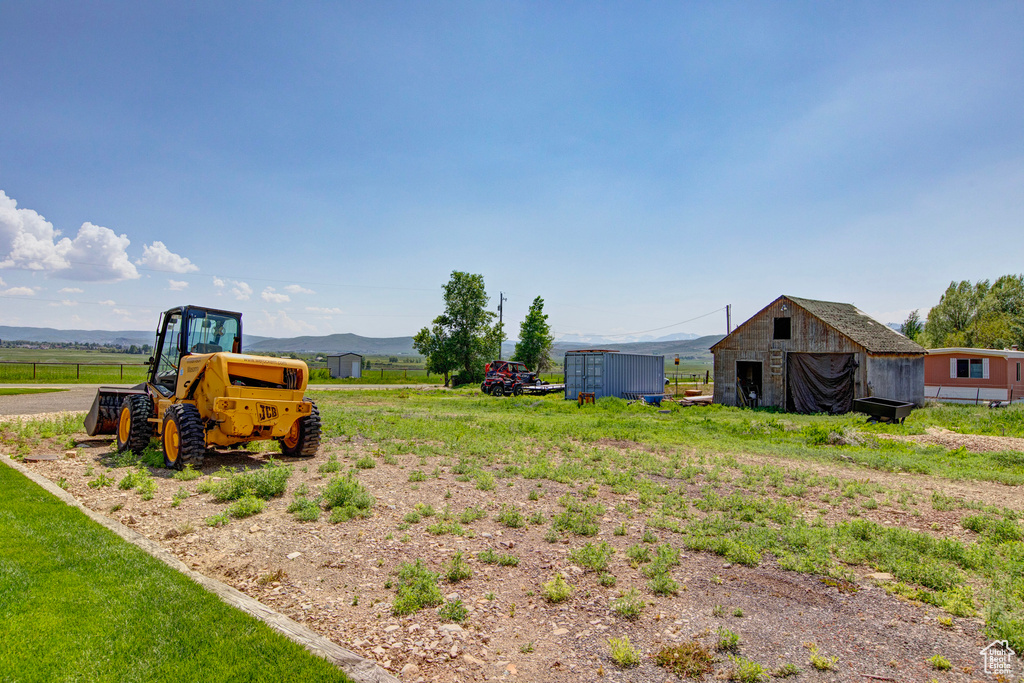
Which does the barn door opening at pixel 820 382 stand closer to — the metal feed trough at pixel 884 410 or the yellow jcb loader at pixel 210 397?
the metal feed trough at pixel 884 410

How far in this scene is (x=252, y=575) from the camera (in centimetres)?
545

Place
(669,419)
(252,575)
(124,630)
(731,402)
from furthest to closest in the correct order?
(731,402) < (669,419) < (252,575) < (124,630)

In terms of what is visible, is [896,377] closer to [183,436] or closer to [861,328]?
[861,328]

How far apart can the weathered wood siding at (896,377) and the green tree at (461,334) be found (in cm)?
3564

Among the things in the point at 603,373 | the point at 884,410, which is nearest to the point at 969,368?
the point at 884,410

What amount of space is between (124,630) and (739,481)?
9286mm

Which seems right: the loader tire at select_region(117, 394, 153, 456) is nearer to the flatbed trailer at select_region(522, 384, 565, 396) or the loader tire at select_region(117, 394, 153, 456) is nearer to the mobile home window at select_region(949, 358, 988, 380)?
the flatbed trailer at select_region(522, 384, 565, 396)

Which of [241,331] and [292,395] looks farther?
[241,331]

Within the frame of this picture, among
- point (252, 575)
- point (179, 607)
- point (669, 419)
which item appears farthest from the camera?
point (669, 419)

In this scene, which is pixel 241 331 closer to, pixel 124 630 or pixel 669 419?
pixel 124 630

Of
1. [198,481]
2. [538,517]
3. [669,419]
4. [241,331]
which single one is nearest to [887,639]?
[538,517]

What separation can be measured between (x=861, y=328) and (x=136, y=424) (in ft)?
97.3

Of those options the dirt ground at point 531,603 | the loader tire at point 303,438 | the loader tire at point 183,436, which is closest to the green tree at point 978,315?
the dirt ground at point 531,603

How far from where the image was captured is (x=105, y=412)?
42.6ft
